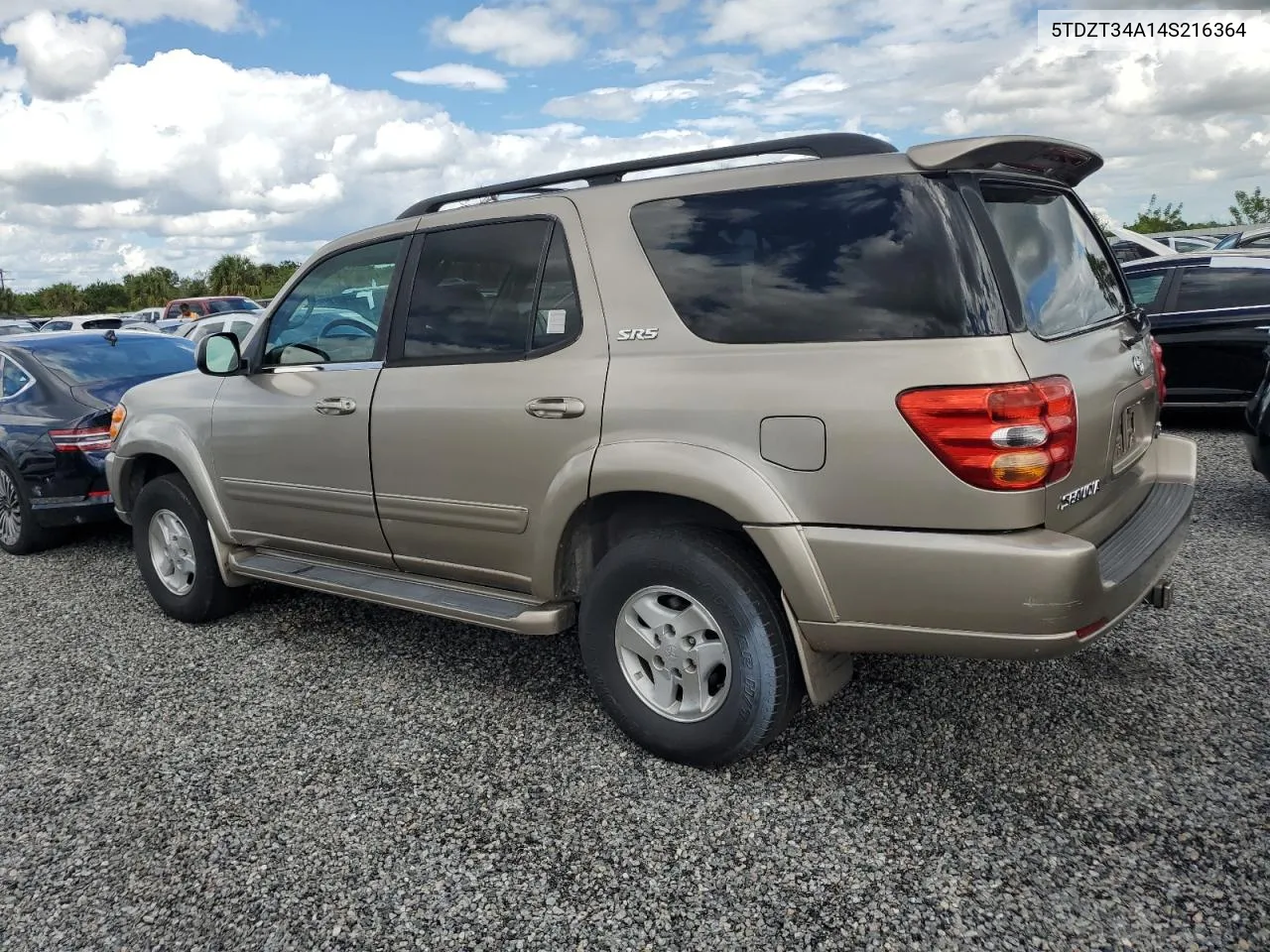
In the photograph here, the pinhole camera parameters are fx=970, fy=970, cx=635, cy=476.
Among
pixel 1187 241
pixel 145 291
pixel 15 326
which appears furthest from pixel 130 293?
pixel 1187 241

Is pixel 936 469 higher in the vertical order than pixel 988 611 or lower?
higher

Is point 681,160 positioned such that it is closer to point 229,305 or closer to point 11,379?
point 11,379

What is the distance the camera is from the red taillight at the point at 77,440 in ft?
21.0

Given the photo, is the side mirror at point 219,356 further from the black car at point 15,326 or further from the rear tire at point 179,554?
the black car at point 15,326

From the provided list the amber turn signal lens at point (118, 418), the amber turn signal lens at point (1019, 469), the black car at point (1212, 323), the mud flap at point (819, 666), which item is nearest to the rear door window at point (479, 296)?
the mud flap at point (819, 666)

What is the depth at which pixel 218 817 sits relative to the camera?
10.2 ft

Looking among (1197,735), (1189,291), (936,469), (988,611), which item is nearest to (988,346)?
(936,469)

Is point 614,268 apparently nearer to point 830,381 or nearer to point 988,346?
point 830,381

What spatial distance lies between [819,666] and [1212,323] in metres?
7.12

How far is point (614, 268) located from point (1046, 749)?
7.05 ft

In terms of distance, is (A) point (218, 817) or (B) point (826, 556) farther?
(A) point (218, 817)

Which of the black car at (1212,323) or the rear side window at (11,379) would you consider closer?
the rear side window at (11,379)

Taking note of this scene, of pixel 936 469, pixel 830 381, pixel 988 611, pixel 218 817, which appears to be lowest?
pixel 218 817

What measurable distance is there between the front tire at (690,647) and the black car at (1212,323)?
671cm
